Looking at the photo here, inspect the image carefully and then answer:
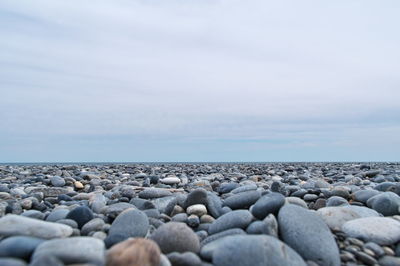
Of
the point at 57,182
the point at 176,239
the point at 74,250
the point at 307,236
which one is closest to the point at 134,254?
the point at 74,250

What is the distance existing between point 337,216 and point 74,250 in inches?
85.3

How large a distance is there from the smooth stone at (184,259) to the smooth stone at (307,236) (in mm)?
701

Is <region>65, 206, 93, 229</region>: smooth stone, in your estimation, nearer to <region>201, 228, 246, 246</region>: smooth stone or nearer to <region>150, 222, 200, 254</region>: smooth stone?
<region>150, 222, 200, 254</region>: smooth stone

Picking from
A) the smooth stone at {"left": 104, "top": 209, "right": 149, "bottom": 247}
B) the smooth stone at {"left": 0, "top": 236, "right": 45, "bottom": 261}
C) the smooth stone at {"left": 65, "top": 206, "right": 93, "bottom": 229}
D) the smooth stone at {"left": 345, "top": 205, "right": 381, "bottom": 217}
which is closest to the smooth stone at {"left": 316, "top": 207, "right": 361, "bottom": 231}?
the smooth stone at {"left": 345, "top": 205, "right": 381, "bottom": 217}

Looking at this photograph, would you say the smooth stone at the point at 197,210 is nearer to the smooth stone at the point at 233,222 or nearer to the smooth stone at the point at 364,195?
the smooth stone at the point at 233,222

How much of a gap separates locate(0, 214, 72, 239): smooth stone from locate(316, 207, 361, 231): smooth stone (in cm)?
207

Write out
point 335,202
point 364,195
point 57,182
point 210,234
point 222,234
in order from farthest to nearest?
1. point 57,182
2. point 364,195
3. point 335,202
4. point 210,234
5. point 222,234

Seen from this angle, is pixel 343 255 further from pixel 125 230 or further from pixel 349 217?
pixel 125 230

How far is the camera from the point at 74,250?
2062 mm

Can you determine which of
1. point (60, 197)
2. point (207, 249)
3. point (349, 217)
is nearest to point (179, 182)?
point (60, 197)

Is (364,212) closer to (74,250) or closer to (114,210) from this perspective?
(114,210)

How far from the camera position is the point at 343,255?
2.53 meters

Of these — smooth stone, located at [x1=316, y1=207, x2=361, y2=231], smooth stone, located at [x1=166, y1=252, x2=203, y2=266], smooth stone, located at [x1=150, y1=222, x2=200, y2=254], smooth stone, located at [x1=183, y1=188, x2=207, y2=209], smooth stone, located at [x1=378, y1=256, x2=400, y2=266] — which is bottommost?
smooth stone, located at [x1=378, y1=256, x2=400, y2=266]

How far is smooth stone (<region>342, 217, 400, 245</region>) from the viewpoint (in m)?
2.74
